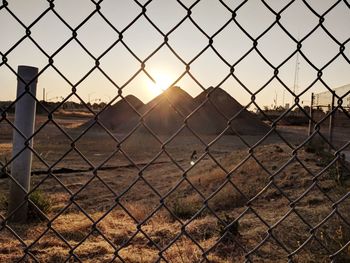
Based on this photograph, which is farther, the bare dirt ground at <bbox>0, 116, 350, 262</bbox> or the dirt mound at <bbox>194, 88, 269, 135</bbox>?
the dirt mound at <bbox>194, 88, 269, 135</bbox>

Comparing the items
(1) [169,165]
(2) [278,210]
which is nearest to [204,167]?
(1) [169,165]

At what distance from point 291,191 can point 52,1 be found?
19.7 ft

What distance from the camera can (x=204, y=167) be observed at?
10.6m

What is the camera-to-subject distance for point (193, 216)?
6.78 ft

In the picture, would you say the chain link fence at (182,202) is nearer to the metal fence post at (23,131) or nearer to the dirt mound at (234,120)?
the metal fence post at (23,131)

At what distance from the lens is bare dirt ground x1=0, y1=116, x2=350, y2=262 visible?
2.04 meters

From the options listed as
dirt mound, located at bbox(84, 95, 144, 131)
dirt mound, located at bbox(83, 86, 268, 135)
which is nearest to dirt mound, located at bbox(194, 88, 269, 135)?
dirt mound, located at bbox(83, 86, 268, 135)

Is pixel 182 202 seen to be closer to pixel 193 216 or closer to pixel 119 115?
pixel 193 216

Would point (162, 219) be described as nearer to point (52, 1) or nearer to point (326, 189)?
point (326, 189)

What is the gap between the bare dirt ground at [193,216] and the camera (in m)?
2.04

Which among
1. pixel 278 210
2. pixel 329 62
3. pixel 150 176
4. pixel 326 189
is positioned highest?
pixel 329 62

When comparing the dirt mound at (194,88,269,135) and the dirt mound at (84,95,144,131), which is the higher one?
the dirt mound at (84,95,144,131)

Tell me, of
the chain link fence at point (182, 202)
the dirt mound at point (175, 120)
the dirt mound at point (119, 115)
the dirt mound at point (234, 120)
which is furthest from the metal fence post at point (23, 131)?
the dirt mound at point (119, 115)

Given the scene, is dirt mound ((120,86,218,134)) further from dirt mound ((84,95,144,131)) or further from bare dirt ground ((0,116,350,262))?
bare dirt ground ((0,116,350,262))
